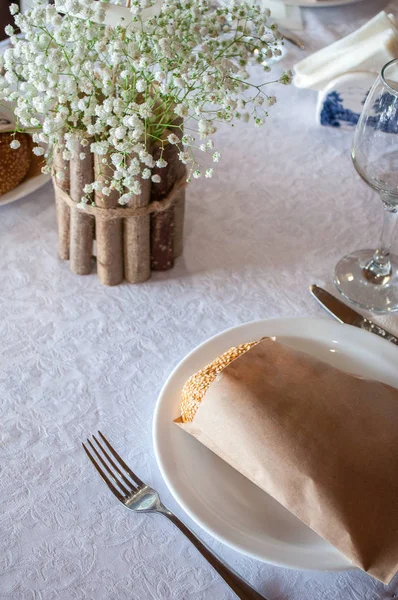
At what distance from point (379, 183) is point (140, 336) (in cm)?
37

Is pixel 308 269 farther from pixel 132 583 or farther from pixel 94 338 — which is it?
pixel 132 583

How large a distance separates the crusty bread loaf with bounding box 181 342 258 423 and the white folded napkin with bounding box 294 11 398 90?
59 cm

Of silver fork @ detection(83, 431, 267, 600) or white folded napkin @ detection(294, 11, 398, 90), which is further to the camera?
white folded napkin @ detection(294, 11, 398, 90)

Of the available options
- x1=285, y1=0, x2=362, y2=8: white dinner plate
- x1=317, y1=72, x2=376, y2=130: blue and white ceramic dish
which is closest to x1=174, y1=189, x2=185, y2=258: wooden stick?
x1=317, y1=72, x2=376, y2=130: blue and white ceramic dish

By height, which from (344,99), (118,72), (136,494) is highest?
(118,72)

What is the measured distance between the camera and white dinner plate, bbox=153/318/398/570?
0.65m

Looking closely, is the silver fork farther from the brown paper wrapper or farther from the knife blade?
the knife blade

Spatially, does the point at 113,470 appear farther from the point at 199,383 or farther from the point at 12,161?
the point at 12,161

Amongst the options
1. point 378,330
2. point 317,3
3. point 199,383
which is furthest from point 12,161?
point 317,3

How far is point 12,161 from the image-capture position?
0.98 meters

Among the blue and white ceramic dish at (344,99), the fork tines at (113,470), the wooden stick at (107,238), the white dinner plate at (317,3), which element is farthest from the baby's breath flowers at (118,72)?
the white dinner plate at (317,3)

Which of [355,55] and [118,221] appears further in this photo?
[355,55]

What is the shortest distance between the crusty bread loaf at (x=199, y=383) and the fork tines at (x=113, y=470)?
0.28ft

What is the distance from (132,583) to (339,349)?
371 mm
